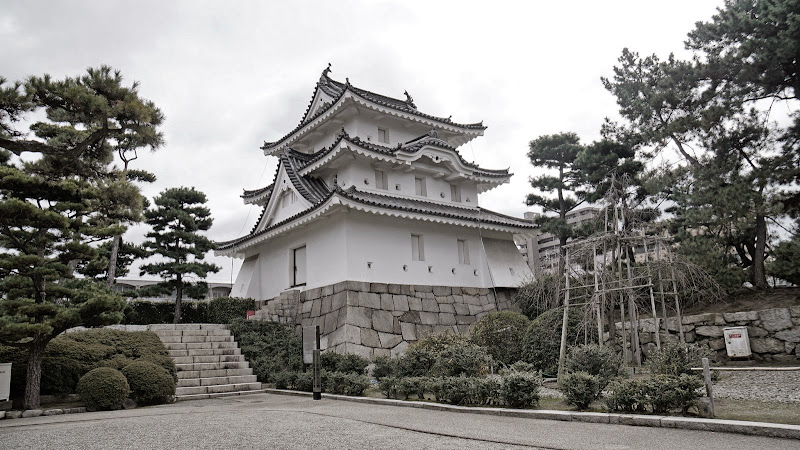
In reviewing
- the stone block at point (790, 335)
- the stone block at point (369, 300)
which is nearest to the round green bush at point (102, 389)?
the stone block at point (369, 300)

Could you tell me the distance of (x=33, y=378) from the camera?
10.1 m

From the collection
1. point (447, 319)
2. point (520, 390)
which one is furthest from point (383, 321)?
point (520, 390)

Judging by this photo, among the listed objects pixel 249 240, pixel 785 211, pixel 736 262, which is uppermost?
pixel 249 240

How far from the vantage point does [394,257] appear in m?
17.7

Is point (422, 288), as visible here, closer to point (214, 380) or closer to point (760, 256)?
point (214, 380)

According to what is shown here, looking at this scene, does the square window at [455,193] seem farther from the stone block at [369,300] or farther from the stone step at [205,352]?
the stone step at [205,352]

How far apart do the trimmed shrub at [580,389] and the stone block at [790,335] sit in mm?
7912

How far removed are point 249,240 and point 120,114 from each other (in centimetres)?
1148

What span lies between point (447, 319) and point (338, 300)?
4229mm

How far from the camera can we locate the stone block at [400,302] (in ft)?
55.6

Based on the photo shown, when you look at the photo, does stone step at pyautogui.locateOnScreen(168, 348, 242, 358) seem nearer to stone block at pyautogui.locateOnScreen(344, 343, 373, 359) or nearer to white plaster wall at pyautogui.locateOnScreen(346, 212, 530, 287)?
stone block at pyautogui.locateOnScreen(344, 343, 373, 359)

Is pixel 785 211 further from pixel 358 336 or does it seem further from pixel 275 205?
pixel 275 205

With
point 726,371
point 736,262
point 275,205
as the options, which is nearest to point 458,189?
point 275,205

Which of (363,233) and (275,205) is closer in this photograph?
(363,233)
